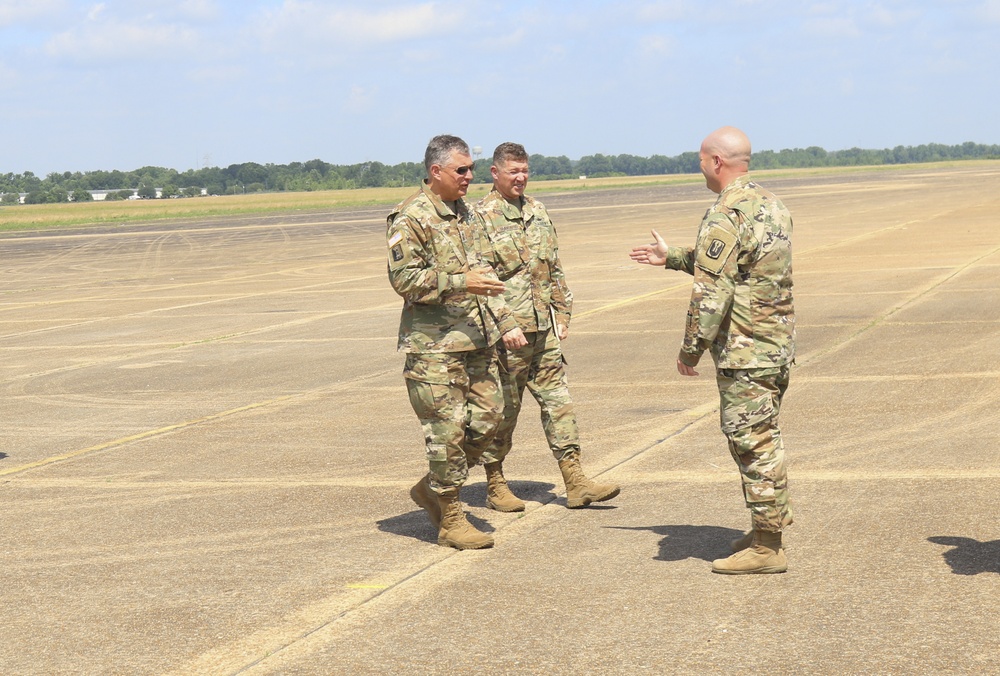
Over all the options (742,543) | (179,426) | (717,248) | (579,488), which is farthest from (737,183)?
(179,426)

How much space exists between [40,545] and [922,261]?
19.9m

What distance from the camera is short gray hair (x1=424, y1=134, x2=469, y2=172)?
6648 mm

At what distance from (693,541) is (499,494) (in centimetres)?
136

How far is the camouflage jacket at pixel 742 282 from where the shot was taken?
19.1 ft

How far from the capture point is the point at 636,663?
191 inches

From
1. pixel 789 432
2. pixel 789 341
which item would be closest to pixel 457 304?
pixel 789 341

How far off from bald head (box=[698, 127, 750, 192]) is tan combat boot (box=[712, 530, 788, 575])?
164 cm

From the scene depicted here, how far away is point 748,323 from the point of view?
5.88 metres

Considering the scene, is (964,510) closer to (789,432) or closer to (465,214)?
(789,432)

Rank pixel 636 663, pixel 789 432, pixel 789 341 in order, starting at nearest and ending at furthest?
pixel 636 663 → pixel 789 341 → pixel 789 432

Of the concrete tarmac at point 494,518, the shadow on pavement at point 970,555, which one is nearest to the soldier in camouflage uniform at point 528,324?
the concrete tarmac at point 494,518

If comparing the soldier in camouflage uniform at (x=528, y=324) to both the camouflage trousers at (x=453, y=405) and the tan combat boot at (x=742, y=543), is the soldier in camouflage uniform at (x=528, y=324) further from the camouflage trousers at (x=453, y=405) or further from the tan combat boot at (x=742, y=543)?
the tan combat boot at (x=742, y=543)

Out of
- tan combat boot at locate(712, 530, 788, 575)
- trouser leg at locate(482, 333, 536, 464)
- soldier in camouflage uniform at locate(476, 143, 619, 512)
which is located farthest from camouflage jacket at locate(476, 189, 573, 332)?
tan combat boot at locate(712, 530, 788, 575)

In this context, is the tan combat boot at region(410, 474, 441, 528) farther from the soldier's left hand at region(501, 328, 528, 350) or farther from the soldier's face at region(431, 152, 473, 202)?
the soldier's face at region(431, 152, 473, 202)
